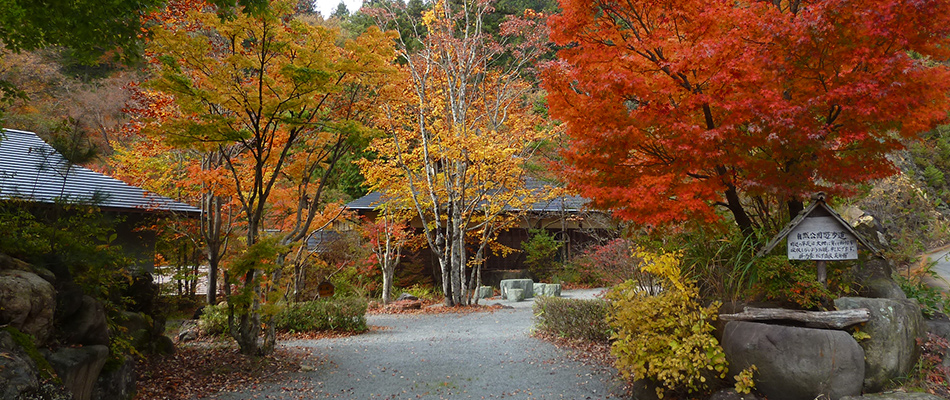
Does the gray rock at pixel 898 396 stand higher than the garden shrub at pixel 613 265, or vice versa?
the garden shrub at pixel 613 265

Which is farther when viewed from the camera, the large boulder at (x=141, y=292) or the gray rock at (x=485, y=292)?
the gray rock at (x=485, y=292)

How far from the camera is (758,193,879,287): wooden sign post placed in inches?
202

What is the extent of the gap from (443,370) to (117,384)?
3.77 metres

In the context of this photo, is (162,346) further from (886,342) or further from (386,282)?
(386,282)

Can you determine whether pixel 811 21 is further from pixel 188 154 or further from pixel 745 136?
pixel 188 154

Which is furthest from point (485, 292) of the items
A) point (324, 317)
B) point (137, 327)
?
point (137, 327)

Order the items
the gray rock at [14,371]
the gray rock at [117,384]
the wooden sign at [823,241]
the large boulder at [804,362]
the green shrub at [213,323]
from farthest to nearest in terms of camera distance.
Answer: the green shrub at [213,323]
the wooden sign at [823,241]
the gray rock at [117,384]
the large boulder at [804,362]
the gray rock at [14,371]

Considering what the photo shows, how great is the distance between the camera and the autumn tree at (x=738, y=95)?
194 inches

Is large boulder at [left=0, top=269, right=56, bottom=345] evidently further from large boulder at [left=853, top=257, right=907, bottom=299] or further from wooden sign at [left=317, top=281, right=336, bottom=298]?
large boulder at [left=853, top=257, right=907, bottom=299]

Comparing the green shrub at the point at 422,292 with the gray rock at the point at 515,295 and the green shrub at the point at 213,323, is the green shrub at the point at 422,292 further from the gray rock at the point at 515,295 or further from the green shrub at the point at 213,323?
the green shrub at the point at 213,323

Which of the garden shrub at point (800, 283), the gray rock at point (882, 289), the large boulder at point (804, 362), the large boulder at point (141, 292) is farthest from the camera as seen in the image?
the large boulder at point (141, 292)

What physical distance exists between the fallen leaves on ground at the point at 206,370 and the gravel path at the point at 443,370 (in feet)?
1.04

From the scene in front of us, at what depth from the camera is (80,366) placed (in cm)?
451

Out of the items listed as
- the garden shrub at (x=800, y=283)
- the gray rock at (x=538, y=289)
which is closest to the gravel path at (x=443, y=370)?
the garden shrub at (x=800, y=283)
